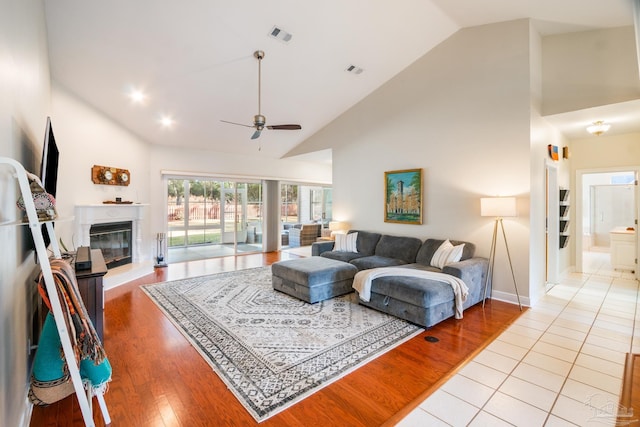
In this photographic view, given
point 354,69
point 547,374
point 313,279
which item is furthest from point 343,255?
point 547,374

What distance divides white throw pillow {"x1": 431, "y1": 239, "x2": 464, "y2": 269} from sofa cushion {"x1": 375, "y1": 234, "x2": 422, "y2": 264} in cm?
50

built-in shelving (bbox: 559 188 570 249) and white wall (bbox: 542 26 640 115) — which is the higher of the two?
white wall (bbox: 542 26 640 115)

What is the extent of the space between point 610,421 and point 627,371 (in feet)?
2.71

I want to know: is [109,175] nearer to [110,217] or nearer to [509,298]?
[110,217]

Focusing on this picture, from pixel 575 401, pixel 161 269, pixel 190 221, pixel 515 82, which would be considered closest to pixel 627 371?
pixel 575 401

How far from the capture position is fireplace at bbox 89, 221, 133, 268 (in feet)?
17.3

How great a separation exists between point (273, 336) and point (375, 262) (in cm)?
230

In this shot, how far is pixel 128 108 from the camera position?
511 centimetres

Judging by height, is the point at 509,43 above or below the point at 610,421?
above

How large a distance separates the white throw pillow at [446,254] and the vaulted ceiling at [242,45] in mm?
3218

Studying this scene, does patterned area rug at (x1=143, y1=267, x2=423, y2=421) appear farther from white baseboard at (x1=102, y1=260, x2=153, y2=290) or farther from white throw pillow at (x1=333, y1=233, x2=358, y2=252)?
white throw pillow at (x1=333, y1=233, x2=358, y2=252)

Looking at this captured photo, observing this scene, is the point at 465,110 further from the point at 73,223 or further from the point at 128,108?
the point at 73,223

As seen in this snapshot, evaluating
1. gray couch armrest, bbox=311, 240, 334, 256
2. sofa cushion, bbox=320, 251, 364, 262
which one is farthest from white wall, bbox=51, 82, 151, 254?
sofa cushion, bbox=320, 251, 364, 262

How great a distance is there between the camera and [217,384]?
2.38 metres
